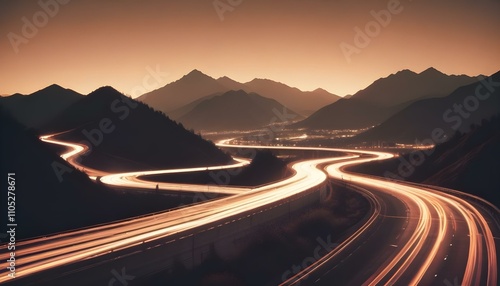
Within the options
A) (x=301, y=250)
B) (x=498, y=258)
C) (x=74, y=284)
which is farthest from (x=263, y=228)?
(x=74, y=284)

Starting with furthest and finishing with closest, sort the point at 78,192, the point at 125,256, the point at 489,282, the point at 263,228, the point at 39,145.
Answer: the point at 39,145, the point at 78,192, the point at 263,228, the point at 489,282, the point at 125,256

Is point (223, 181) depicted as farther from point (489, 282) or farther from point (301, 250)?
point (489, 282)

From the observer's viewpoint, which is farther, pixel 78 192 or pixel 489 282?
pixel 78 192

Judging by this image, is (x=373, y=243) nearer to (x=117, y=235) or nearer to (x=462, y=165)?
(x=117, y=235)

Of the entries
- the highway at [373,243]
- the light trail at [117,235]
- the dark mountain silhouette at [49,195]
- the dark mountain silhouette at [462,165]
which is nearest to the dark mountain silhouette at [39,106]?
the dark mountain silhouette at [462,165]

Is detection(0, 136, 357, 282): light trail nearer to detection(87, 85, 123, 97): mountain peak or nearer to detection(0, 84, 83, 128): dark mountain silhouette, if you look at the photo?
detection(87, 85, 123, 97): mountain peak

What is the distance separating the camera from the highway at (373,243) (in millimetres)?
26016

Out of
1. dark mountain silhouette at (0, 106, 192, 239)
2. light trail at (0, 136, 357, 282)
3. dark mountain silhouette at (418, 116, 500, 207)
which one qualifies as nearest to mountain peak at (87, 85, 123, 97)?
dark mountain silhouette at (418, 116, 500, 207)

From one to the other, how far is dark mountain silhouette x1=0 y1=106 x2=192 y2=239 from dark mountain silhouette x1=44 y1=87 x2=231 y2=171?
34.0 m

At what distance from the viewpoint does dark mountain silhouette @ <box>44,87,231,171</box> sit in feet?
305

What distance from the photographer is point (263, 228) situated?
3694cm

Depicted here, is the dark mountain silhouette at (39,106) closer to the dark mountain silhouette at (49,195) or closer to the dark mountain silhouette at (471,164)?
the dark mountain silhouette at (471,164)

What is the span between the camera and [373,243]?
36.4 m

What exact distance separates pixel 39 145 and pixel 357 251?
102 ft
